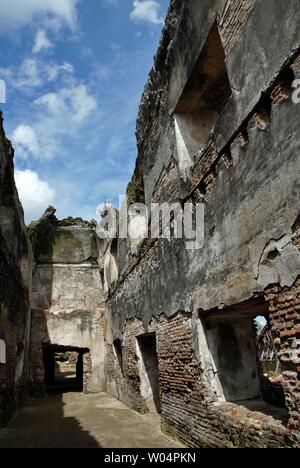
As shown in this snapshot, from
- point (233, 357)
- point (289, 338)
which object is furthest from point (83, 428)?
point (289, 338)

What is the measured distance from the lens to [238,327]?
5.32 meters

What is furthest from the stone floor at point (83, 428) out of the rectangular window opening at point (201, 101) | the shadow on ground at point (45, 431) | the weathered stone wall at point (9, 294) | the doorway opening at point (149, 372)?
the rectangular window opening at point (201, 101)

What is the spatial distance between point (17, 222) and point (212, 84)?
247 inches

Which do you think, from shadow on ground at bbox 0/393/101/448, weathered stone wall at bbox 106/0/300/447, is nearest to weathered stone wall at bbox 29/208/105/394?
shadow on ground at bbox 0/393/101/448

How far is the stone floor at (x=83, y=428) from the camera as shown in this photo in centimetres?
592

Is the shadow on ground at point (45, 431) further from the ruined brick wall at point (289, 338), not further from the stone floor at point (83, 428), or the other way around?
the ruined brick wall at point (289, 338)

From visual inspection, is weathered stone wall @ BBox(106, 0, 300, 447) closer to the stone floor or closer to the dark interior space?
the stone floor

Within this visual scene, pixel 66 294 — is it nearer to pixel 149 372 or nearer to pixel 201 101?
pixel 149 372

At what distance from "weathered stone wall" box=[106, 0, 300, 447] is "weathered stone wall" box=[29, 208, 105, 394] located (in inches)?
259

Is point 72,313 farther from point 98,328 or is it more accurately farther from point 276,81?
point 276,81

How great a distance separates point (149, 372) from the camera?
829cm

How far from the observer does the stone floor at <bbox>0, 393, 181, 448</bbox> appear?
592cm

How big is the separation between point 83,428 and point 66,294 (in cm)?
764
